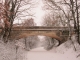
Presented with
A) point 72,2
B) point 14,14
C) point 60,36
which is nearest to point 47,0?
point 72,2

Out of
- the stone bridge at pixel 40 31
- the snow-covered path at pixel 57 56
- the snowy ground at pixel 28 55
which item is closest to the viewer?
the snowy ground at pixel 28 55

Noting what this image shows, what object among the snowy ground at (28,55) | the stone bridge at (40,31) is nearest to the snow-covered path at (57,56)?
the snowy ground at (28,55)

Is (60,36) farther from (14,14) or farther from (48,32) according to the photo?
(14,14)

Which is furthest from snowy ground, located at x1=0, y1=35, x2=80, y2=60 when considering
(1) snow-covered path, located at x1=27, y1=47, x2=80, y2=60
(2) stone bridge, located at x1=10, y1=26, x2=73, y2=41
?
(2) stone bridge, located at x1=10, y1=26, x2=73, y2=41

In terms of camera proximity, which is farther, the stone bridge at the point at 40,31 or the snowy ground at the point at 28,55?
the stone bridge at the point at 40,31

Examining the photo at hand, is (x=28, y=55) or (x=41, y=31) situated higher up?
(x=41, y=31)

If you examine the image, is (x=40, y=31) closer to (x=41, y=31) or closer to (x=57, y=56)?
(x=41, y=31)

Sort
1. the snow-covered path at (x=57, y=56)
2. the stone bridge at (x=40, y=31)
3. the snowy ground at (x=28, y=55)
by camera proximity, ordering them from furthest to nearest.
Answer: the stone bridge at (x=40, y=31) < the snow-covered path at (x=57, y=56) < the snowy ground at (x=28, y=55)

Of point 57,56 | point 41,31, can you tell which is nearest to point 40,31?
point 41,31

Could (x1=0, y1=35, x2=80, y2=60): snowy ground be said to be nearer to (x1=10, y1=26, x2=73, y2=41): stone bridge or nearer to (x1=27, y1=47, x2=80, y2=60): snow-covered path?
(x1=27, y1=47, x2=80, y2=60): snow-covered path

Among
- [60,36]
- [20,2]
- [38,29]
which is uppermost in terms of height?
[20,2]

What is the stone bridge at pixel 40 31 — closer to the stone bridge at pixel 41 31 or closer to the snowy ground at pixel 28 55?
the stone bridge at pixel 41 31

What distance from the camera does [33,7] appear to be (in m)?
18.4

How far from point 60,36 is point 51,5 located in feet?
31.1
